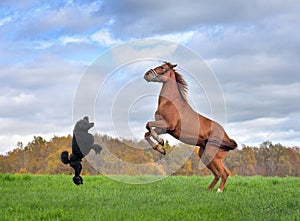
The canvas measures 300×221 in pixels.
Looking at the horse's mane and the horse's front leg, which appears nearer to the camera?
the horse's front leg

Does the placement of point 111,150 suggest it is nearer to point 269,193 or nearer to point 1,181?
point 269,193

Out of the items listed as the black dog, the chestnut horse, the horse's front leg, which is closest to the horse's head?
the chestnut horse

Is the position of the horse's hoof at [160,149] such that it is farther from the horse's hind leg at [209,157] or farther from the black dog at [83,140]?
the horse's hind leg at [209,157]

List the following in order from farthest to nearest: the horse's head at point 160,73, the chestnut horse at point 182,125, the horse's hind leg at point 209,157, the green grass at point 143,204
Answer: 1. the horse's hind leg at point 209,157
2. the chestnut horse at point 182,125
3. the horse's head at point 160,73
4. the green grass at point 143,204

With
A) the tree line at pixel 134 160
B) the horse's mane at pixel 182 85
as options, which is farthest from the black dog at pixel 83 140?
the horse's mane at pixel 182 85

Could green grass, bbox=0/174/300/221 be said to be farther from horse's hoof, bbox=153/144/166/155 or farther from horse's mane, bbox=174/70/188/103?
horse's mane, bbox=174/70/188/103

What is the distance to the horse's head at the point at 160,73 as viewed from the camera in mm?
8922

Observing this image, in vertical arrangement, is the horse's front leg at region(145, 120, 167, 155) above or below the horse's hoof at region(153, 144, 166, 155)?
above

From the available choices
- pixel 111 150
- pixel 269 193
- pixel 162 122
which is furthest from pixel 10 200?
pixel 269 193

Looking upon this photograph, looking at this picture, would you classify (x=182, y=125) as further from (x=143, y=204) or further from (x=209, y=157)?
(x=143, y=204)

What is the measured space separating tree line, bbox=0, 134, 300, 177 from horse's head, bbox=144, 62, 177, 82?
139 centimetres

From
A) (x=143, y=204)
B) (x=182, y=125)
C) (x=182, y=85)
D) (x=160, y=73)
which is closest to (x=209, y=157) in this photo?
(x=182, y=125)

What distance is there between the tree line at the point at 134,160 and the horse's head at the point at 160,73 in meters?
1.39

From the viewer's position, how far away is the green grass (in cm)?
725
